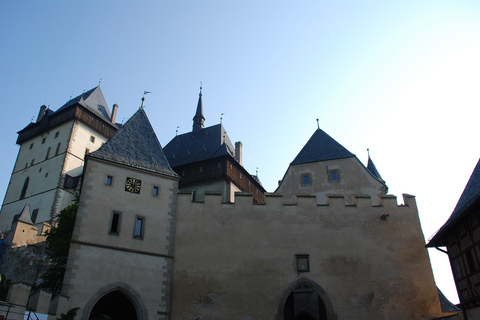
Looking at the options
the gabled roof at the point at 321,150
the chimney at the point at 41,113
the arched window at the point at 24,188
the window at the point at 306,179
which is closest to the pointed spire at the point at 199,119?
the gabled roof at the point at 321,150

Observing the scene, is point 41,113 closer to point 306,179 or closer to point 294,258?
point 306,179

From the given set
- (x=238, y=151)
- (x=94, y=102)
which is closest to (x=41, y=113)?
(x=94, y=102)

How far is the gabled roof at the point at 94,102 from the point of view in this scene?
48.9m

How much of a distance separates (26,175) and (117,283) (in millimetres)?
38623

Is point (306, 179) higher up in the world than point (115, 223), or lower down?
higher up

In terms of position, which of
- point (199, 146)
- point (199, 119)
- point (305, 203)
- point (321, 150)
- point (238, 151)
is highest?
point (199, 119)

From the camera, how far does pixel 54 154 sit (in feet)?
150

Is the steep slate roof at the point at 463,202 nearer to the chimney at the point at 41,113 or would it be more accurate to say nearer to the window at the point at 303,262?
the window at the point at 303,262

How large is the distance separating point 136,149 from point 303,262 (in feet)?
26.4

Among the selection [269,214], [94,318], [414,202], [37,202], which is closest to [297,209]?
[269,214]

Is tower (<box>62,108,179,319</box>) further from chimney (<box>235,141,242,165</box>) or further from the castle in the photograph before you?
chimney (<box>235,141,242,165</box>)

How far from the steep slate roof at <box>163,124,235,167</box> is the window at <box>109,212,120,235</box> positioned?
18.0 meters

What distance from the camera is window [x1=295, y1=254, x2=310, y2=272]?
1562 cm

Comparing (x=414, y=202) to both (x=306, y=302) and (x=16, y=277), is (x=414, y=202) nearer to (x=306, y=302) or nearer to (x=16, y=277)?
(x=306, y=302)
